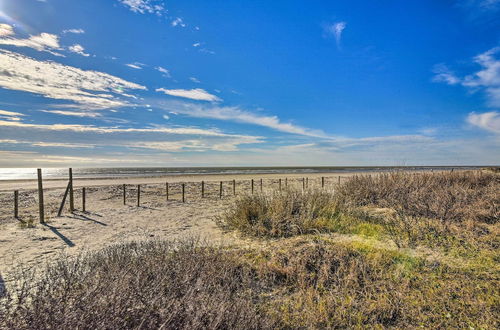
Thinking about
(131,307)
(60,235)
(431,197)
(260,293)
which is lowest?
(60,235)

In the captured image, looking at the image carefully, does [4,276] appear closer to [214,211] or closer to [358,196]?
[214,211]

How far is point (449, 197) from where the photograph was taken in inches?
356

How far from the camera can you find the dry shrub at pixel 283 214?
739cm

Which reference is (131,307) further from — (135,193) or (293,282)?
(135,193)

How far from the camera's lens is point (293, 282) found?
14.5 ft

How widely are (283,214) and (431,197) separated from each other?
17.7 ft

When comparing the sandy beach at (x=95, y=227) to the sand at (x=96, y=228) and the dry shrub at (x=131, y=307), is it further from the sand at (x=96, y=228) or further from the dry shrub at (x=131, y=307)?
the dry shrub at (x=131, y=307)

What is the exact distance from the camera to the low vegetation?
2631 mm

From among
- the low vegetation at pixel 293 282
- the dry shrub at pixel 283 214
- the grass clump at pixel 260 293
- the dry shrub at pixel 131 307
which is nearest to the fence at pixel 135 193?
the dry shrub at pixel 283 214

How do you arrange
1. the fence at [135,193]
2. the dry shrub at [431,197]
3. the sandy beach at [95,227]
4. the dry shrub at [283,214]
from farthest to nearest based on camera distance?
the fence at [135,193]
the dry shrub at [431,197]
the dry shrub at [283,214]
the sandy beach at [95,227]

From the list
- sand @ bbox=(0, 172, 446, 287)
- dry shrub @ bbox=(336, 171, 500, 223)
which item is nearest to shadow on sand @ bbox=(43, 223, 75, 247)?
sand @ bbox=(0, 172, 446, 287)

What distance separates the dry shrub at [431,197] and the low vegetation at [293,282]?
0.41 feet

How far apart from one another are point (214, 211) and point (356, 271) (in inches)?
341

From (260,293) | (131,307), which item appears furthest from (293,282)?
(131,307)
